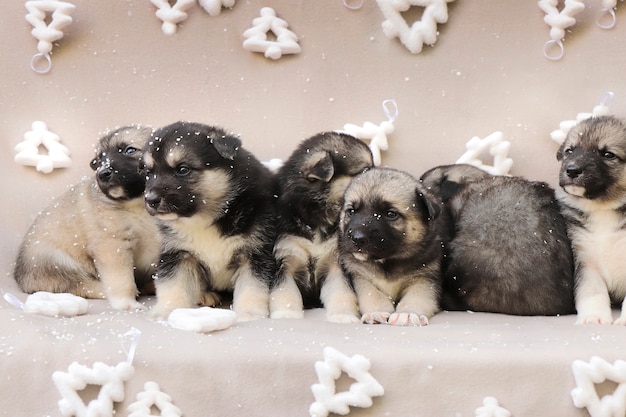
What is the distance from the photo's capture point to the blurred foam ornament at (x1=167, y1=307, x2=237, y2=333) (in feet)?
10.9

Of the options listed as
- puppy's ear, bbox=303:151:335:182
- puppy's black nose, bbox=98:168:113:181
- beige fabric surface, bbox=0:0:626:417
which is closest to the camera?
puppy's ear, bbox=303:151:335:182

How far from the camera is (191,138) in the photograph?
12.8 ft

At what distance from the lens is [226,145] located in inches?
153

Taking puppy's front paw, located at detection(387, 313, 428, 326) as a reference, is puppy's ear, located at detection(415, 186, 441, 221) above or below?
above

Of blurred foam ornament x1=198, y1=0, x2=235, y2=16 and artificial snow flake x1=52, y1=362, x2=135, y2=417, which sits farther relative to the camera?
blurred foam ornament x1=198, y1=0, x2=235, y2=16

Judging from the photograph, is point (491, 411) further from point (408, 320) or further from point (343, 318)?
point (343, 318)

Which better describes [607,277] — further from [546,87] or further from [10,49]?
[10,49]

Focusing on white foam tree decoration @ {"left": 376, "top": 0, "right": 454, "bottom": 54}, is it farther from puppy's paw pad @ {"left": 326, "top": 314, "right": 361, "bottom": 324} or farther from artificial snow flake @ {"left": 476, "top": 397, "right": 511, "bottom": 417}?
artificial snow flake @ {"left": 476, "top": 397, "right": 511, "bottom": 417}

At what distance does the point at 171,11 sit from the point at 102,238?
1.47m

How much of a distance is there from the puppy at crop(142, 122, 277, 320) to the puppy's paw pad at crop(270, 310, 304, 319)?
0.22 ft

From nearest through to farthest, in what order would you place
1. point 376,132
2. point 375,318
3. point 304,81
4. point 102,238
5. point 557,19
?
point 375,318, point 102,238, point 557,19, point 376,132, point 304,81

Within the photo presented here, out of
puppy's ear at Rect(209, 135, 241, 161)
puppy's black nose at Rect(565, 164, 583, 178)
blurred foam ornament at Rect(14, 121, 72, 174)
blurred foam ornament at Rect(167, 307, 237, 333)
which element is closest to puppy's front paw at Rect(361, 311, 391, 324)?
blurred foam ornament at Rect(167, 307, 237, 333)

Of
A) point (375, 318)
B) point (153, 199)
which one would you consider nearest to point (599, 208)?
point (375, 318)

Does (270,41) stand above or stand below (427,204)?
above
